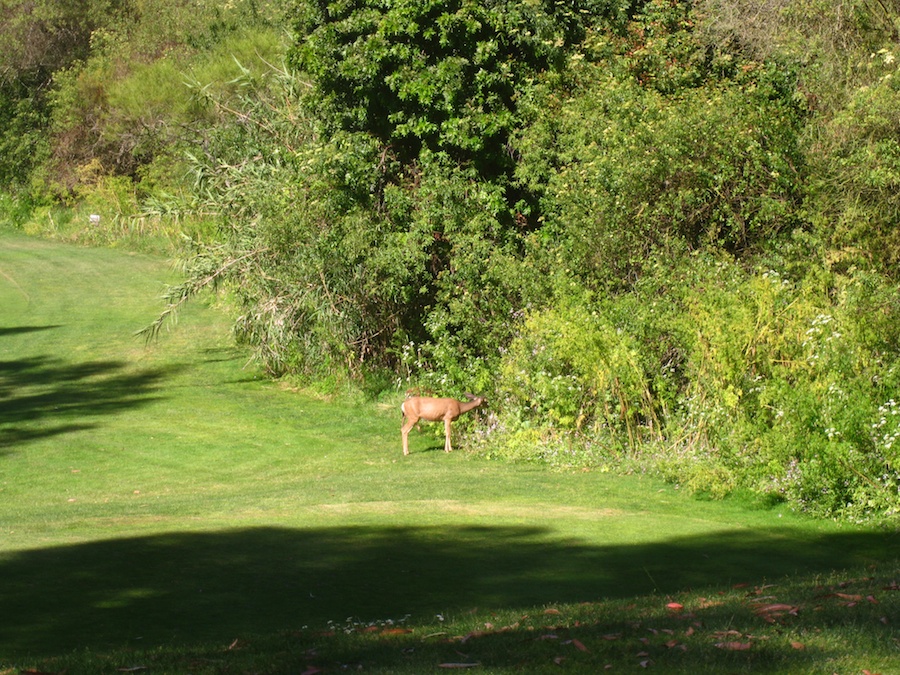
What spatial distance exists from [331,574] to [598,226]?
31.6 feet

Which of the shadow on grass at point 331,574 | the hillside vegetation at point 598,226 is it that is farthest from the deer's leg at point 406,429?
the shadow on grass at point 331,574

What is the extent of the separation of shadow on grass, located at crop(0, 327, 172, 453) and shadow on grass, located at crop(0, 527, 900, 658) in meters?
9.05

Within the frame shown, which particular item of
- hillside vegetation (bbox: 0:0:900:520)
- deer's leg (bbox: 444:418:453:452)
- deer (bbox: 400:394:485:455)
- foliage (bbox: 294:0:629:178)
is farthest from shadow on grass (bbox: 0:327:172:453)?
foliage (bbox: 294:0:629:178)

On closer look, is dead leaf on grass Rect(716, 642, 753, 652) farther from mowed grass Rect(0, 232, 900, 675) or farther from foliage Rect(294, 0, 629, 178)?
foliage Rect(294, 0, 629, 178)

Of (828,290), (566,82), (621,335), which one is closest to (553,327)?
(621,335)

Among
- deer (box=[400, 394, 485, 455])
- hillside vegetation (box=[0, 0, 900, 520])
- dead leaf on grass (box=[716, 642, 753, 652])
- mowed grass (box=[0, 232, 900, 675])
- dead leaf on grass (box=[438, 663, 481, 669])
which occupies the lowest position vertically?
mowed grass (box=[0, 232, 900, 675])

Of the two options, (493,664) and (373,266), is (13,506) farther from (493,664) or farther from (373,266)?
(493,664)

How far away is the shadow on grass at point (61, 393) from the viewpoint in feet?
63.6

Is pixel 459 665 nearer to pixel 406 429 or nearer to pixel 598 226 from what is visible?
pixel 406 429

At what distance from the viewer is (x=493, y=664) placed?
19.6ft

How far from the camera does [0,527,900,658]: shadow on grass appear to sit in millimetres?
7703

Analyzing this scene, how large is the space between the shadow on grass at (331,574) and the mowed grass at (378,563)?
0.10 feet

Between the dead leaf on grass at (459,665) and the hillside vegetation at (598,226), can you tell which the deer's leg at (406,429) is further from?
the dead leaf on grass at (459,665)

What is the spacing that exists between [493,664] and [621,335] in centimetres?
978
